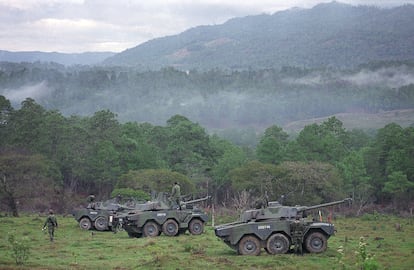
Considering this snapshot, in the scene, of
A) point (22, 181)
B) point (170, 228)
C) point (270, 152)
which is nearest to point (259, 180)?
point (270, 152)

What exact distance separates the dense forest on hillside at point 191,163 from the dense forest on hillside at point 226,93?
87250 mm

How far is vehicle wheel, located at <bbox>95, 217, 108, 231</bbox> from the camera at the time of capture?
33781mm

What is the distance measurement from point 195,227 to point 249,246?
7.88m

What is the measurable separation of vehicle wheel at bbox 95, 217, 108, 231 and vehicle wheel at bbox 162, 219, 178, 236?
5.91 m

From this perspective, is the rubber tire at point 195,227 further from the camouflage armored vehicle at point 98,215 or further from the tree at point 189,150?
the tree at point 189,150

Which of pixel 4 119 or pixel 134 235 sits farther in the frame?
pixel 4 119

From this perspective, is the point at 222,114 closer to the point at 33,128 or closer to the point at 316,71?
the point at 316,71

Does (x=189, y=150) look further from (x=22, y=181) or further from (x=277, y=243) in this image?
(x=277, y=243)

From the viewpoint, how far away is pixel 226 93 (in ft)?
568

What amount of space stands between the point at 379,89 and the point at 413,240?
467 feet

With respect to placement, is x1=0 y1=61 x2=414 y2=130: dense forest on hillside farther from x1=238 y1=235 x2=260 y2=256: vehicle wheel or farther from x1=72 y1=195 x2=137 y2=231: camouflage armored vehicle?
x1=238 y1=235 x2=260 y2=256: vehicle wheel

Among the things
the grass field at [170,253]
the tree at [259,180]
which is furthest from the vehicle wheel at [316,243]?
the tree at [259,180]

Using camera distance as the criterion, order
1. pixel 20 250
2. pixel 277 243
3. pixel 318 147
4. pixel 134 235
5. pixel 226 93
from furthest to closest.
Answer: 1. pixel 226 93
2. pixel 318 147
3. pixel 134 235
4. pixel 277 243
5. pixel 20 250

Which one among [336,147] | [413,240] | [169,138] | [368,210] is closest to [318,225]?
[413,240]
